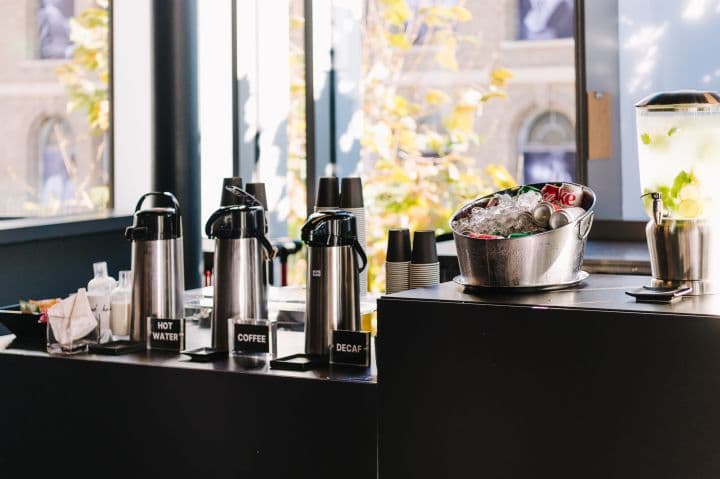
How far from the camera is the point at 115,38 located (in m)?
4.20

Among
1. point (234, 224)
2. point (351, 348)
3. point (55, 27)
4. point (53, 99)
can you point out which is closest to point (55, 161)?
point (53, 99)

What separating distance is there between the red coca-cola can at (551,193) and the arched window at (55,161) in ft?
10.8

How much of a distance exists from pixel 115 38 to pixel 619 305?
3.37m

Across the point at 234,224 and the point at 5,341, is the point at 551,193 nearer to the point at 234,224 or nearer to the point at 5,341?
the point at 234,224

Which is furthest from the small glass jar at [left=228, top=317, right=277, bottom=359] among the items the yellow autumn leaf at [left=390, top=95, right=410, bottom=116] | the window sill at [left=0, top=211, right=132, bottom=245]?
the yellow autumn leaf at [left=390, top=95, right=410, bottom=116]

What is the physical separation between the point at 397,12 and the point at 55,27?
169cm

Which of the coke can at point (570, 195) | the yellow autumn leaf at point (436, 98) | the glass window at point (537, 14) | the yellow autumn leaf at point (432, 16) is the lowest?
the coke can at point (570, 195)

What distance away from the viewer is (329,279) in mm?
1804

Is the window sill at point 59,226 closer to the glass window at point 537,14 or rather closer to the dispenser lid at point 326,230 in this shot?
the dispenser lid at point 326,230

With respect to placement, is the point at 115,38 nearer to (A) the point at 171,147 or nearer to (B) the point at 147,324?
(A) the point at 171,147

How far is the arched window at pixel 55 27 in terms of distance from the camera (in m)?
4.32

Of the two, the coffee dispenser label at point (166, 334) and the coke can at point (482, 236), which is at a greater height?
the coke can at point (482, 236)

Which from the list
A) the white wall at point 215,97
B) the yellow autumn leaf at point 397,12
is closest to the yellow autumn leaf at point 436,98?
the yellow autumn leaf at point 397,12

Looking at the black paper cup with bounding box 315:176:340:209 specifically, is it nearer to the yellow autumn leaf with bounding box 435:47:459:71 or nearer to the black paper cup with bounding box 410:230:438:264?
the black paper cup with bounding box 410:230:438:264
